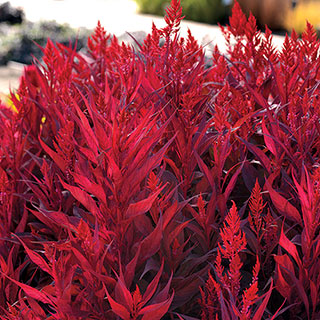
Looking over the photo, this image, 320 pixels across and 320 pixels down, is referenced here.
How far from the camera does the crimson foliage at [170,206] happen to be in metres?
0.91

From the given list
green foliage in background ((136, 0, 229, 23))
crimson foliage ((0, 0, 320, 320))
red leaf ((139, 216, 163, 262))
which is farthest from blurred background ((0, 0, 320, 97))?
red leaf ((139, 216, 163, 262))

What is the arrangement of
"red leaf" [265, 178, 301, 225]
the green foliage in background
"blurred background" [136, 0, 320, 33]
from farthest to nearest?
the green foliage in background, "blurred background" [136, 0, 320, 33], "red leaf" [265, 178, 301, 225]

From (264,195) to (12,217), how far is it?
0.71 meters

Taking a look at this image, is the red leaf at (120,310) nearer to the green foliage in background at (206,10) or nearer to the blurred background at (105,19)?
the blurred background at (105,19)

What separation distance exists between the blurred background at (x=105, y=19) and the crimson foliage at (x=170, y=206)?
20.5 feet

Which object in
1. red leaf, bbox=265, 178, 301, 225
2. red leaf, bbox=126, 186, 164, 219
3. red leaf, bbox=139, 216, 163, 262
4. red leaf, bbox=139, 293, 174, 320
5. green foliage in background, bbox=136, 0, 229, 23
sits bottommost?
red leaf, bbox=139, 293, 174, 320

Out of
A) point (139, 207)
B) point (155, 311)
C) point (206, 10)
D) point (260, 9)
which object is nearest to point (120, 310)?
point (155, 311)

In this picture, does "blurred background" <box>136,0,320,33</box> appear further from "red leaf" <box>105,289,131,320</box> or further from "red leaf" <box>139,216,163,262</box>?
"red leaf" <box>105,289,131,320</box>

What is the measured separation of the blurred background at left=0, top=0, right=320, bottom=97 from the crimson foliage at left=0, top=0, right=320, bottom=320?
6253 mm

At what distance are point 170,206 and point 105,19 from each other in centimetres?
1305

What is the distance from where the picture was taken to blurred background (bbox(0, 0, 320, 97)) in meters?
9.77

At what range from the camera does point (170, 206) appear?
1.01 m

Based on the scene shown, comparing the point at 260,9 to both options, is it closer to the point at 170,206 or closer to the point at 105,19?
the point at 105,19

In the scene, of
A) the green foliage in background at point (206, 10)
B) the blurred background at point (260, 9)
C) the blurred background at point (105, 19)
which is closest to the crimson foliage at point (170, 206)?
the blurred background at point (105, 19)
